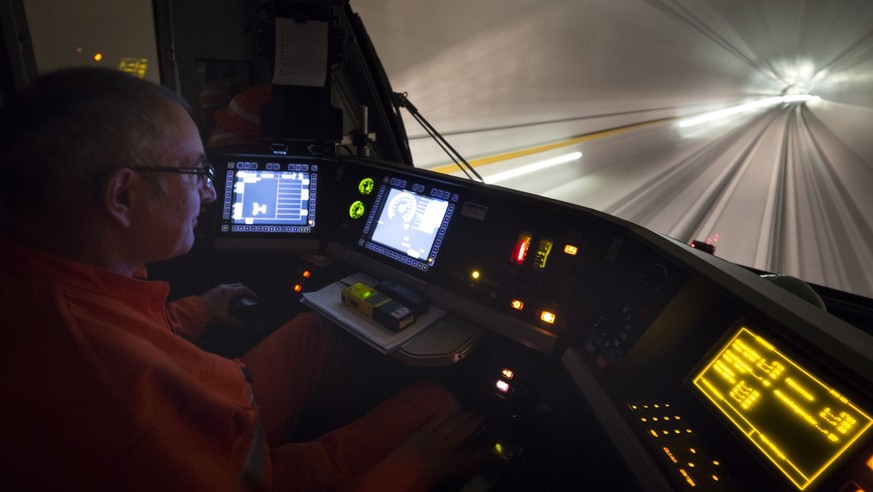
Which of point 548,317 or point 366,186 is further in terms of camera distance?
point 366,186

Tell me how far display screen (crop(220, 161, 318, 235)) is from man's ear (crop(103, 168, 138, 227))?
101cm

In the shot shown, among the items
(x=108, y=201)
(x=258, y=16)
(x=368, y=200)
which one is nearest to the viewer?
(x=108, y=201)

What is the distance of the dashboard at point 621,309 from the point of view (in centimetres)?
64

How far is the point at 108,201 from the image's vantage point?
Result: 795 mm

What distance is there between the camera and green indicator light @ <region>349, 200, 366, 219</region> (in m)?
1.83

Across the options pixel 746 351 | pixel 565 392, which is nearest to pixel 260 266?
pixel 565 392

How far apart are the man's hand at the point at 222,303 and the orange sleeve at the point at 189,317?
0.07 ft

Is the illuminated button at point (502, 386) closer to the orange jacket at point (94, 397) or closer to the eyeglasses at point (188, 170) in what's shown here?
the orange jacket at point (94, 397)

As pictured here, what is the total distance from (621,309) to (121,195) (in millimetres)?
1267

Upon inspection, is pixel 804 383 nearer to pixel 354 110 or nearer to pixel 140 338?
pixel 140 338

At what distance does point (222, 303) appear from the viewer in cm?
163

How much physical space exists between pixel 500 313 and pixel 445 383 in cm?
50

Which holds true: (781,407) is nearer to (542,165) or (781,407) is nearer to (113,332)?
(113,332)

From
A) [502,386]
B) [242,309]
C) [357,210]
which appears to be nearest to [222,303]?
[242,309]
